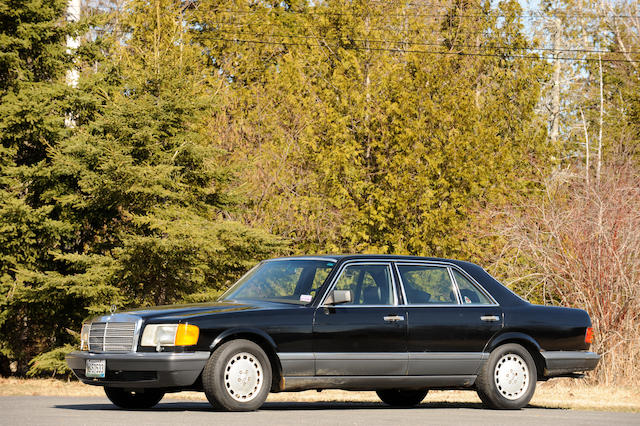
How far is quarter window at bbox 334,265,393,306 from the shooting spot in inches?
460

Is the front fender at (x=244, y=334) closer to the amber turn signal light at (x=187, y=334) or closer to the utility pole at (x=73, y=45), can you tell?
the amber turn signal light at (x=187, y=334)

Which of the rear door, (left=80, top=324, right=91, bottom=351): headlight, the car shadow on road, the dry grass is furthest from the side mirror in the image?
the dry grass

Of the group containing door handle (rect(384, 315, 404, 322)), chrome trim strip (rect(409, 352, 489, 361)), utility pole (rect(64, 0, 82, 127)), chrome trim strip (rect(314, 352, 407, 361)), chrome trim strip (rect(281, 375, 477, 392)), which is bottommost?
chrome trim strip (rect(281, 375, 477, 392))

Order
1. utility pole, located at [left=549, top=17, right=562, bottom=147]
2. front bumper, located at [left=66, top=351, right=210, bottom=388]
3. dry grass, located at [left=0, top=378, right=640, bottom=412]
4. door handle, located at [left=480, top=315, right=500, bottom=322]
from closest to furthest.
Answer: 1. front bumper, located at [left=66, top=351, right=210, bottom=388]
2. door handle, located at [left=480, top=315, right=500, bottom=322]
3. dry grass, located at [left=0, top=378, right=640, bottom=412]
4. utility pole, located at [left=549, top=17, right=562, bottom=147]

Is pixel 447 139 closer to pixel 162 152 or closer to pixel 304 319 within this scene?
pixel 162 152

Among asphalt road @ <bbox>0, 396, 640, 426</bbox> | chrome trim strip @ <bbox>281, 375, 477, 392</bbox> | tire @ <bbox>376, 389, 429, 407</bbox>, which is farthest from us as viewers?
tire @ <bbox>376, 389, 429, 407</bbox>

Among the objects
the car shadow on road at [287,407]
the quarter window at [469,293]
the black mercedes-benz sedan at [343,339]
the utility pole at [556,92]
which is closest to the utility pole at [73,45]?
the car shadow on road at [287,407]

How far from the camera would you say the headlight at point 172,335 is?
34.4ft

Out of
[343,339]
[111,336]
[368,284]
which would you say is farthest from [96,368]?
[368,284]

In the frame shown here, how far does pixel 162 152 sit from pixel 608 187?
8644 millimetres

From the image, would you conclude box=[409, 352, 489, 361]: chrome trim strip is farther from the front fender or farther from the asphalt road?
the front fender

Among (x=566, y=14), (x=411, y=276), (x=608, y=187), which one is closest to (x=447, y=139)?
(x=608, y=187)

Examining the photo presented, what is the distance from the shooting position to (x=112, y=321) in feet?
36.1

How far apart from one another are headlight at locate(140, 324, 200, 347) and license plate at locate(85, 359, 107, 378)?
506mm
